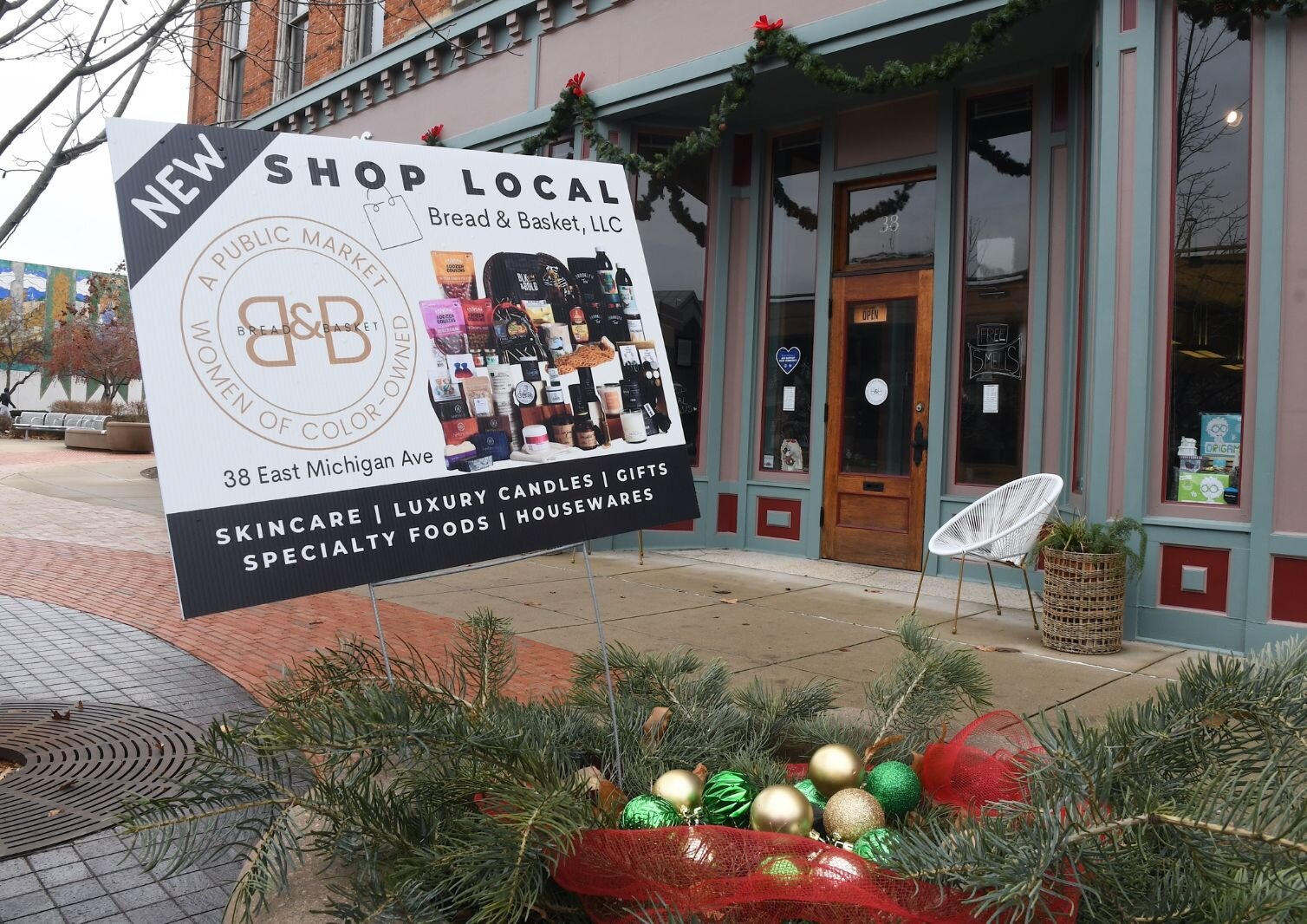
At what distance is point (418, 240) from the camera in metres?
2.33

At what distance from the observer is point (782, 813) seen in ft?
6.20

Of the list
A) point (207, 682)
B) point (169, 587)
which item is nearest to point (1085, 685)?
point (207, 682)

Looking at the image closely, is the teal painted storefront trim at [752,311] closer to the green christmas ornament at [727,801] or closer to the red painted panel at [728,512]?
the red painted panel at [728,512]

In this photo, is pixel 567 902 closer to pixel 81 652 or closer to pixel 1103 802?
pixel 1103 802

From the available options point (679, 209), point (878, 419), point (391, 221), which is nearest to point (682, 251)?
point (679, 209)

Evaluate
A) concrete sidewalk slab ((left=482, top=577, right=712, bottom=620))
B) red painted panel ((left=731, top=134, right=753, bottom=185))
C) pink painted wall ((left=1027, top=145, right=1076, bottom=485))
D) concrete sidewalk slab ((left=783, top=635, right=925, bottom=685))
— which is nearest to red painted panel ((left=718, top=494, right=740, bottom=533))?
concrete sidewalk slab ((left=482, top=577, right=712, bottom=620))

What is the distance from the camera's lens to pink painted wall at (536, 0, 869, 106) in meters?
7.84

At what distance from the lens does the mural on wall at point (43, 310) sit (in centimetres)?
4412

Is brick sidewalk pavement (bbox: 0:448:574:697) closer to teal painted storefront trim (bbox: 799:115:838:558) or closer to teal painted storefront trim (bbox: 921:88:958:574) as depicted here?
teal painted storefront trim (bbox: 799:115:838:558)

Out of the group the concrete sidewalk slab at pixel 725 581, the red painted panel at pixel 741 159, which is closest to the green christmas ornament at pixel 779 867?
the concrete sidewalk slab at pixel 725 581

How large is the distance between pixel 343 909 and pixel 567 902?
0.43 m

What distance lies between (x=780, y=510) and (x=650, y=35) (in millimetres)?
4635

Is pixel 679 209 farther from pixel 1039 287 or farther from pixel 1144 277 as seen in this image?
pixel 1144 277

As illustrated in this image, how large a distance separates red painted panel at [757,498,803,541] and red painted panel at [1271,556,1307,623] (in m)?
4.13
